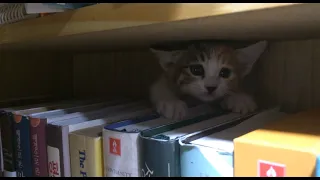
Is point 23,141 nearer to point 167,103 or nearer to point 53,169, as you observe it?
point 53,169

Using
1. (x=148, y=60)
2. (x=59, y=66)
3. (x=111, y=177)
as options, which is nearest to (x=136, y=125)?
(x=111, y=177)

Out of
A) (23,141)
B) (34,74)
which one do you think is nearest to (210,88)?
(23,141)

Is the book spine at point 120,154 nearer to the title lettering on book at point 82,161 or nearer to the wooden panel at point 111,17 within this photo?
the title lettering on book at point 82,161

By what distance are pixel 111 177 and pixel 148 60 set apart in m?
0.52

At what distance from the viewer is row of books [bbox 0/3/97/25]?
554 millimetres

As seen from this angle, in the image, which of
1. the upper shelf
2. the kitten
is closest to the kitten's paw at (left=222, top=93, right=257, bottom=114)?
the kitten

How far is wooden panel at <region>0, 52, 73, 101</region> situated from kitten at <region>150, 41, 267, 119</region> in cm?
41

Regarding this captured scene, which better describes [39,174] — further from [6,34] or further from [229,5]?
[229,5]

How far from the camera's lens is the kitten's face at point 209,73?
2.55ft

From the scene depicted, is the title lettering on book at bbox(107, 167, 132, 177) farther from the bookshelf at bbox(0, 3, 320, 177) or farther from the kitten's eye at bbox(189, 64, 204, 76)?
the kitten's eye at bbox(189, 64, 204, 76)

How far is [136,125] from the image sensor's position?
60cm

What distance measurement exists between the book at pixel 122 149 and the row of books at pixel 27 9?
0.19 metres

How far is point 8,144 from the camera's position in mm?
786

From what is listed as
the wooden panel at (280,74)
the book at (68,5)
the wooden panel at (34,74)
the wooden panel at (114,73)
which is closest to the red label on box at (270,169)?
the book at (68,5)
